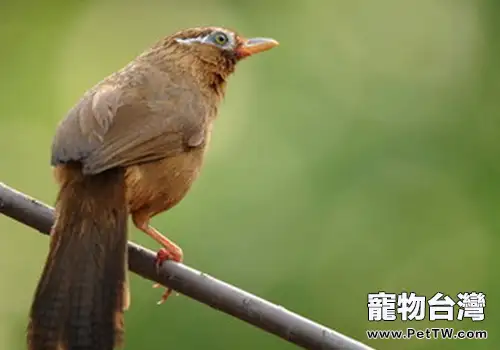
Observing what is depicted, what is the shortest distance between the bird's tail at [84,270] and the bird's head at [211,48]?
37.3 inches

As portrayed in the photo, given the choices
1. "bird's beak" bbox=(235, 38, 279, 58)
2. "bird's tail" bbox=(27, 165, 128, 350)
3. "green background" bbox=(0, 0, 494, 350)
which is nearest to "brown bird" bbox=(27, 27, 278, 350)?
"bird's tail" bbox=(27, 165, 128, 350)

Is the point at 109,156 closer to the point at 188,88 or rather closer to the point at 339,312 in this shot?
the point at 188,88

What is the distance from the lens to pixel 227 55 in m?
3.92

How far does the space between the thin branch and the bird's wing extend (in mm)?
177

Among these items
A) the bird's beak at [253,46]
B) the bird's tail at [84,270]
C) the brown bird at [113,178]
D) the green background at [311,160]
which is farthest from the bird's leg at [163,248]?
the bird's beak at [253,46]

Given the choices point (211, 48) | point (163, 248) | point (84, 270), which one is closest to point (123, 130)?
point (163, 248)

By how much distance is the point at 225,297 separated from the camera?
2648 millimetres

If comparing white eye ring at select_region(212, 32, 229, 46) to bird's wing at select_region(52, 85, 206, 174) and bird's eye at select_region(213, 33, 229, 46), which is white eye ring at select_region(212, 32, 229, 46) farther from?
bird's wing at select_region(52, 85, 206, 174)

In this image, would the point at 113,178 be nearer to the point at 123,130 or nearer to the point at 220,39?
the point at 123,130

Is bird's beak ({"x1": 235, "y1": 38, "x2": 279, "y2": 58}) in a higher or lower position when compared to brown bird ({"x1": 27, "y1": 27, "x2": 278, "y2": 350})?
higher

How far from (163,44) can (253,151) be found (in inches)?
26.4

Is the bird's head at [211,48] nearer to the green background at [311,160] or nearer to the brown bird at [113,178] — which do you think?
the brown bird at [113,178]

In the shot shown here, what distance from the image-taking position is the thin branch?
2.55m

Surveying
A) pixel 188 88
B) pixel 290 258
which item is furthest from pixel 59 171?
pixel 290 258
